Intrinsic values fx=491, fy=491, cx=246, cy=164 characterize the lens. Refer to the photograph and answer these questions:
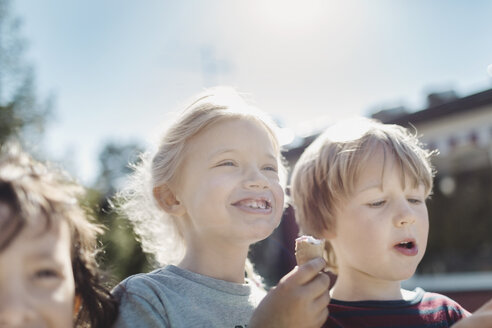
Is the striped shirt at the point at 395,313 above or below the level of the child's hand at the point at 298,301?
below

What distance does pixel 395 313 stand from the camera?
5.29 ft

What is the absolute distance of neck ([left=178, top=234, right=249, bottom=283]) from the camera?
175cm

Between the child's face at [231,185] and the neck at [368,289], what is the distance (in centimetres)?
34

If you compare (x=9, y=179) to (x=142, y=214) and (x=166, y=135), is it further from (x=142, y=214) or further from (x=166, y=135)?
(x=142, y=214)

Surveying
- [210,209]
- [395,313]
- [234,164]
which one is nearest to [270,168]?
[234,164]

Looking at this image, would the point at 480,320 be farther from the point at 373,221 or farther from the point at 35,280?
the point at 35,280

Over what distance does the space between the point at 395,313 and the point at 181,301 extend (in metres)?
0.70

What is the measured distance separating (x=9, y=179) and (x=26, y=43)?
1618cm

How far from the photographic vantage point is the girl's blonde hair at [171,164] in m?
1.86

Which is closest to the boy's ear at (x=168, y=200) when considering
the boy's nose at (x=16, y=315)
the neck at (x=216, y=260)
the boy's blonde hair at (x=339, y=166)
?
the neck at (x=216, y=260)

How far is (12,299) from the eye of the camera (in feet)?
3.51

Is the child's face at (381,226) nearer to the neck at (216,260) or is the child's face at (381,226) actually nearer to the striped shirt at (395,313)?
the striped shirt at (395,313)

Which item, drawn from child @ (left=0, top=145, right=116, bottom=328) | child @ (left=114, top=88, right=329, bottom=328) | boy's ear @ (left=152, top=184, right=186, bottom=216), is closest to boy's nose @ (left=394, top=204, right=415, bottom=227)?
child @ (left=114, top=88, right=329, bottom=328)

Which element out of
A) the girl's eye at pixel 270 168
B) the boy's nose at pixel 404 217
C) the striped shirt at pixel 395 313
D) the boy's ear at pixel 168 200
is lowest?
the striped shirt at pixel 395 313
